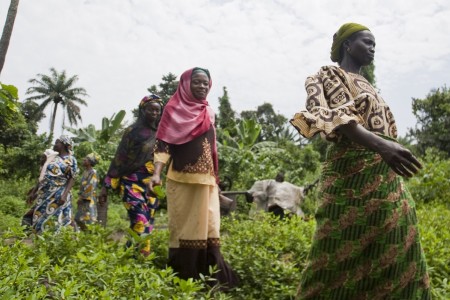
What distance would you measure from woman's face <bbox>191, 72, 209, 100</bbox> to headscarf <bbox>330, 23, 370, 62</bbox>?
1405mm

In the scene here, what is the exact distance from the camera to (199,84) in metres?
3.89

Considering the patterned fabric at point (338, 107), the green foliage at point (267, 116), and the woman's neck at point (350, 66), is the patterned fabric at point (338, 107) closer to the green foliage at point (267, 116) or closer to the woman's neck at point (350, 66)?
the woman's neck at point (350, 66)

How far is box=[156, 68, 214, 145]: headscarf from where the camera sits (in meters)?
3.83

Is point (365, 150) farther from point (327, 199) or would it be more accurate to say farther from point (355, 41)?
point (355, 41)

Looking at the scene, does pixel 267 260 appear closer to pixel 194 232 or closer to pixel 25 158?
pixel 194 232

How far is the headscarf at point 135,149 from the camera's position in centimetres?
447

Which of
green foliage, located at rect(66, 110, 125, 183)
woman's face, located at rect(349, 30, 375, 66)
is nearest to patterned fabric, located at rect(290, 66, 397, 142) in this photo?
woman's face, located at rect(349, 30, 375, 66)

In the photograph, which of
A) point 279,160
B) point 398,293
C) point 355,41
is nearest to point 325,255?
point 398,293

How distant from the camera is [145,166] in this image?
4.50 meters

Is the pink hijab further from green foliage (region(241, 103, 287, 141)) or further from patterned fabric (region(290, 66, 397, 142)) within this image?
green foliage (region(241, 103, 287, 141))

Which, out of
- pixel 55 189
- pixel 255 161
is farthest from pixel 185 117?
pixel 255 161

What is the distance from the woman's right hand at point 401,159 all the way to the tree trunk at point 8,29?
1.88 metres

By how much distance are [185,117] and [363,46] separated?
5.68 ft

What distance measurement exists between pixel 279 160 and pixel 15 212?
9.20 m
